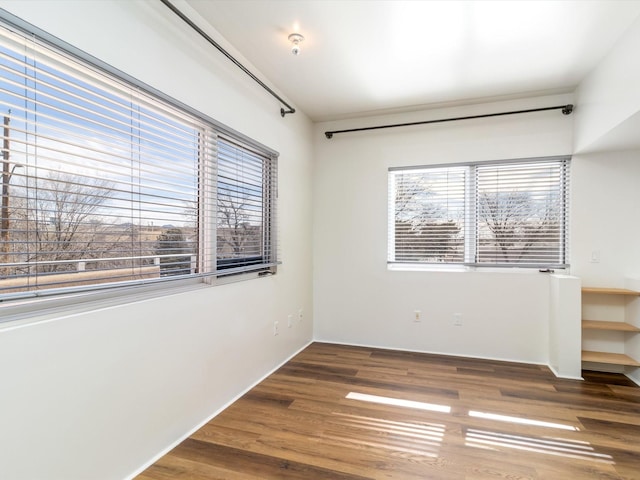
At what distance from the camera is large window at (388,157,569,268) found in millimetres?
3484

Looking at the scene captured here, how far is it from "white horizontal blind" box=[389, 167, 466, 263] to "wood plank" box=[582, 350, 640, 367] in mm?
1410

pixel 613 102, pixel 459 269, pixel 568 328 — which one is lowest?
pixel 568 328

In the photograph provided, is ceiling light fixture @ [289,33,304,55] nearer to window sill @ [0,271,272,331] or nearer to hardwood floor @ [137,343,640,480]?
window sill @ [0,271,272,331]

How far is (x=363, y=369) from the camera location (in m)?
3.31

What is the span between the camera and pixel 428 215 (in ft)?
12.6

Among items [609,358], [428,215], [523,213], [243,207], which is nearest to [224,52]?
[243,207]

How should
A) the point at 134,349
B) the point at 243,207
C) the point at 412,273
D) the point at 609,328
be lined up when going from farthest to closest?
the point at 412,273 → the point at 609,328 → the point at 243,207 → the point at 134,349

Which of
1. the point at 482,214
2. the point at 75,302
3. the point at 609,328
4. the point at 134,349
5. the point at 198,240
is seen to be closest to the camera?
the point at 75,302

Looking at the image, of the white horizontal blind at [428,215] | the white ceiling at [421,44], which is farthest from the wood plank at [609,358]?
the white ceiling at [421,44]

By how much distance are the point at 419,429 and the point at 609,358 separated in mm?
2188

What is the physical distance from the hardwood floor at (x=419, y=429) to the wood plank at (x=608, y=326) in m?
0.46

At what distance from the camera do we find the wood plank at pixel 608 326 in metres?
3.04

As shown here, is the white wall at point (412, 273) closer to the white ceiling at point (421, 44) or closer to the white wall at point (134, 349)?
the white ceiling at point (421, 44)

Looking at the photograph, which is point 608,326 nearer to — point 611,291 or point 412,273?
point 611,291
